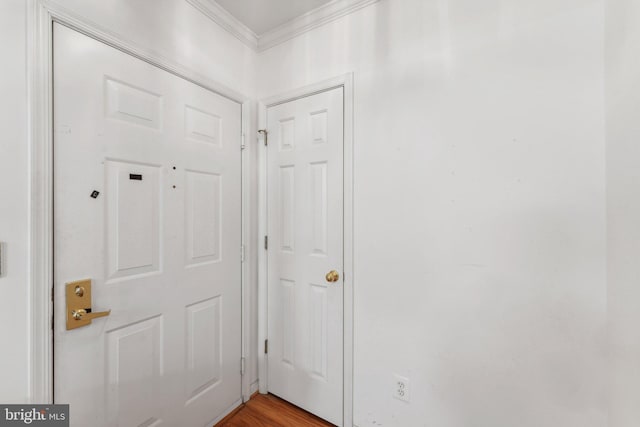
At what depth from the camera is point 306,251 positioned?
6.09ft

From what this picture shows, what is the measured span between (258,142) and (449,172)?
135cm

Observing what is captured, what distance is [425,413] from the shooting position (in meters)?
1.43

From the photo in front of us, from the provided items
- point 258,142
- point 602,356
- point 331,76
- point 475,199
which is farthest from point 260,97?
point 602,356

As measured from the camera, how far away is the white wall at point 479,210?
1.10 m

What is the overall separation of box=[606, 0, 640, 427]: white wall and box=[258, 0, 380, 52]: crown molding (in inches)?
45.2

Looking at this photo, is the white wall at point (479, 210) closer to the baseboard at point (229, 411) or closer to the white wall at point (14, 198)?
the baseboard at point (229, 411)

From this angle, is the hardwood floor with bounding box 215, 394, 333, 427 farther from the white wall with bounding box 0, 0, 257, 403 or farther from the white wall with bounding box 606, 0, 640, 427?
the white wall with bounding box 606, 0, 640, 427

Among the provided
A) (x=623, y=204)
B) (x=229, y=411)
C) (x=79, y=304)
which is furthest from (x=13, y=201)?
(x=623, y=204)

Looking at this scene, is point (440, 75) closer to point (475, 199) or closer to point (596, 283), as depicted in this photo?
point (475, 199)

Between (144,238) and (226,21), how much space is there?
1487 millimetres

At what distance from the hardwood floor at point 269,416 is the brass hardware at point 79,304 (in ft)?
3.68

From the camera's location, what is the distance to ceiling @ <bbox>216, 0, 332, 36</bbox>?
172 cm

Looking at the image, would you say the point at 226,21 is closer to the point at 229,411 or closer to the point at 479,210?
the point at 479,210

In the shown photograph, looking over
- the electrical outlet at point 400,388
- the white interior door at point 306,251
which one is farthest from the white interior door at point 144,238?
the electrical outlet at point 400,388
